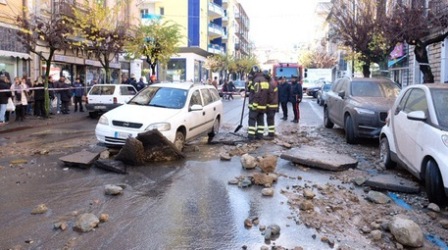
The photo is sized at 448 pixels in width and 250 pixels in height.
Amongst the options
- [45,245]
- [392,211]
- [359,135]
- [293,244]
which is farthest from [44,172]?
[359,135]

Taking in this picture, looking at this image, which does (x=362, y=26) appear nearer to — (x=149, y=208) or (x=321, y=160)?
(x=321, y=160)

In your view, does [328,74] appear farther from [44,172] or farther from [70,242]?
[70,242]

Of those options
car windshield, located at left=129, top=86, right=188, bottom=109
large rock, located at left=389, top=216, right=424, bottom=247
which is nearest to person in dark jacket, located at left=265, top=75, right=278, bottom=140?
car windshield, located at left=129, top=86, right=188, bottom=109

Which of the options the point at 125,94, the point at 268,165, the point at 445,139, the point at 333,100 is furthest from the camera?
the point at 125,94

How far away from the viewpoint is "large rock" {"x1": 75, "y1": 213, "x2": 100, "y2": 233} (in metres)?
4.93

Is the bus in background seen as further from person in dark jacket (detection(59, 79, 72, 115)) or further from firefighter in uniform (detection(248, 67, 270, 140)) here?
firefighter in uniform (detection(248, 67, 270, 140))

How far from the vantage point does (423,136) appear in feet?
20.5

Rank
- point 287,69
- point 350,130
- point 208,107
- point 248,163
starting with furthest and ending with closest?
point 287,69, point 208,107, point 350,130, point 248,163

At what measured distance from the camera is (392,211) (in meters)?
5.77

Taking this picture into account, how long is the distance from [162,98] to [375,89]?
576 centimetres

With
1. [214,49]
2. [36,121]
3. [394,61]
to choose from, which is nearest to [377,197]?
[36,121]

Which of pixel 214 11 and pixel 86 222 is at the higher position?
pixel 214 11

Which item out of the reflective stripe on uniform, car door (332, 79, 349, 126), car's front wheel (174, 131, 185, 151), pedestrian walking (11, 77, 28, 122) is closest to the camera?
car's front wheel (174, 131, 185, 151)

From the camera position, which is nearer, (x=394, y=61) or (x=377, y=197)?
(x=377, y=197)
